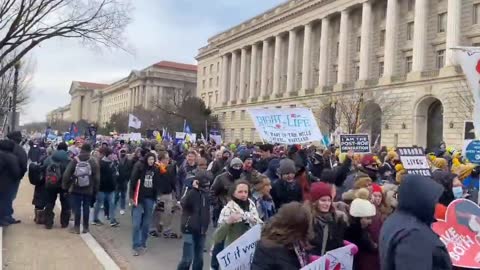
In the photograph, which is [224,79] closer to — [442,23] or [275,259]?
[442,23]

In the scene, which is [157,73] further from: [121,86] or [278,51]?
[278,51]

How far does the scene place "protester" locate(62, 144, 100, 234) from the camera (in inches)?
422

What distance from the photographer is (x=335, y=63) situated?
196 feet

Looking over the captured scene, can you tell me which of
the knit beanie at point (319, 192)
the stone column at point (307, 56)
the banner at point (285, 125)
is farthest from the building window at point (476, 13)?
the knit beanie at point (319, 192)

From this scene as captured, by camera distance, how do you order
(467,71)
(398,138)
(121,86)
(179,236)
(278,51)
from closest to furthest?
1. (467,71)
2. (179,236)
3. (398,138)
4. (278,51)
5. (121,86)

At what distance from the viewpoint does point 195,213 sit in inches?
278

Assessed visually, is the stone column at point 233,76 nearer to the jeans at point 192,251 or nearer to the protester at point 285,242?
the jeans at point 192,251

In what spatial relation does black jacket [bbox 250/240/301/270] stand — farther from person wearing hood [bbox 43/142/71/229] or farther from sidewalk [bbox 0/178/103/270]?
person wearing hood [bbox 43/142/71/229]

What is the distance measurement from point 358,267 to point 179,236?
21.8 ft

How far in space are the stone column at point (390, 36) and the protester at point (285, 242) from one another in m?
45.9

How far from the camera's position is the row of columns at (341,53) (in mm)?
45031

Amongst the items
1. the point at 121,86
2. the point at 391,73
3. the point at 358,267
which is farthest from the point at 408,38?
the point at 121,86

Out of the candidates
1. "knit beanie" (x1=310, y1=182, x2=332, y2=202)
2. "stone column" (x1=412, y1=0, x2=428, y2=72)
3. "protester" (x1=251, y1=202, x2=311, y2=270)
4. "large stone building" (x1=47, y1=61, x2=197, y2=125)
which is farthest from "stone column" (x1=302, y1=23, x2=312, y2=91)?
"protester" (x1=251, y1=202, x2=311, y2=270)

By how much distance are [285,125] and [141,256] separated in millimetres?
6694
